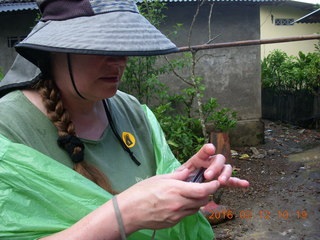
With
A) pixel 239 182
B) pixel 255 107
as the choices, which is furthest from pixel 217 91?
pixel 239 182

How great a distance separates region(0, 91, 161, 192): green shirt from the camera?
1159 mm

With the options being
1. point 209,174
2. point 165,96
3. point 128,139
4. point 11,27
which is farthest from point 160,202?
point 11,27

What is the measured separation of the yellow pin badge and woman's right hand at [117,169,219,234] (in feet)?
1.59

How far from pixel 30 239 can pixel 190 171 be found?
613mm

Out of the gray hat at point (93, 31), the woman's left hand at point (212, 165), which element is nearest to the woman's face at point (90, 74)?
the gray hat at point (93, 31)

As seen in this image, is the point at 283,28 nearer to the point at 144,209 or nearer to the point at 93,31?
the point at 93,31

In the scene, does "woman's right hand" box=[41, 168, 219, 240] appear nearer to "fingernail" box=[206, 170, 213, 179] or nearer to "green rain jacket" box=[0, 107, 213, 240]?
"green rain jacket" box=[0, 107, 213, 240]

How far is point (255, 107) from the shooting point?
743 centimetres

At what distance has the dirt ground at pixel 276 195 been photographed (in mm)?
3990

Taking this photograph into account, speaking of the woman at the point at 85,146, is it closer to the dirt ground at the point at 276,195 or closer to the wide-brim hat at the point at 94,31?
the wide-brim hat at the point at 94,31

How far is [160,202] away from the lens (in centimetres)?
98

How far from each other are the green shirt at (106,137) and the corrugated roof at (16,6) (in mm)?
5352

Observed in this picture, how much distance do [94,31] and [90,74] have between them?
0.18 meters
